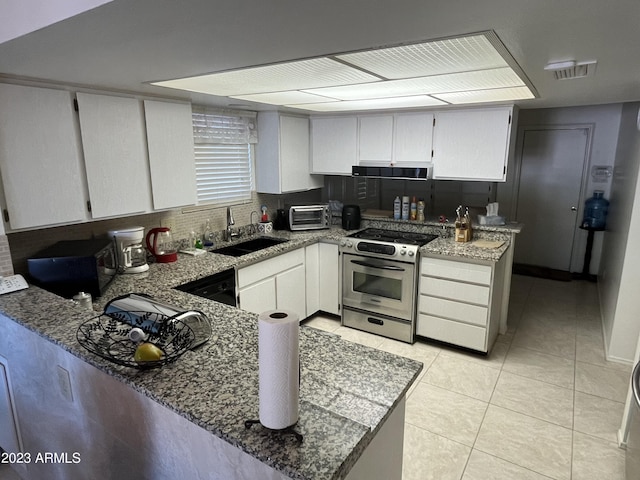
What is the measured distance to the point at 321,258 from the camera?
12.9 feet

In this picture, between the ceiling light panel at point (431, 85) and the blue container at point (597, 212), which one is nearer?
the ceiling light panel at point (431, 85)

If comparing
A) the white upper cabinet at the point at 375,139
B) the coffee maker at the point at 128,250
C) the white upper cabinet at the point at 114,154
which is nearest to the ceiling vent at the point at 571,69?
A: the white upper cabinet at the point at 375,139

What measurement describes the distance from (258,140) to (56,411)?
2.85m

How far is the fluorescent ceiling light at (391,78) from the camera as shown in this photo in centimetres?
152

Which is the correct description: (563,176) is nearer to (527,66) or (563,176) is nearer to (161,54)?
(527,66)

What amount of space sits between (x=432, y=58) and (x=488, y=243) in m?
2.26

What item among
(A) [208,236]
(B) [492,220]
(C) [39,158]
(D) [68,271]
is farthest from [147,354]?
(B) [492,220]

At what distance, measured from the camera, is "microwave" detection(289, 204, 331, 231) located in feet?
13.3

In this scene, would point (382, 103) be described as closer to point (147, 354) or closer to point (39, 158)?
point (39, 158)

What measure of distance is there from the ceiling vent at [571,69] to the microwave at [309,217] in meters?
2.51

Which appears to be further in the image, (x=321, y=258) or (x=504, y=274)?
(x=321, y=258)

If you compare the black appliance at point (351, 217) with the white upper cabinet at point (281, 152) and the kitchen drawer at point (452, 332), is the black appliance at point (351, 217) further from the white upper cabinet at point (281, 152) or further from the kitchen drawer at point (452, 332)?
the kitchen drawer at point (452, 332)

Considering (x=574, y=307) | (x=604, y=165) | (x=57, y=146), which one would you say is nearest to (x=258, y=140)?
(x=57, y=146)

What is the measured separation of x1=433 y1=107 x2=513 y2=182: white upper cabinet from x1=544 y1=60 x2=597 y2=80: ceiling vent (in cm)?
119
